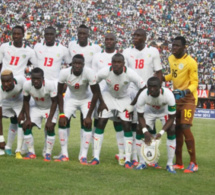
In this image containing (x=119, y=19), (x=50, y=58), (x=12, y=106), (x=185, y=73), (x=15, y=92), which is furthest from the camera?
(x=119, y=19)

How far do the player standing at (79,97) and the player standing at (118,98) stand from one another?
0.18 meters

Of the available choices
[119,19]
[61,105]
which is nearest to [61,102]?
[61,105]

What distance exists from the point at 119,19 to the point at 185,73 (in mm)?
38876

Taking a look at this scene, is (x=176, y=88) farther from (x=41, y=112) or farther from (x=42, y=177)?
(x=42, y=177)

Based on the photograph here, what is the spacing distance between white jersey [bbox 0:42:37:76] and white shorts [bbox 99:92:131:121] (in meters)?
1.94

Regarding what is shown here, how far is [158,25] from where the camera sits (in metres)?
46.1

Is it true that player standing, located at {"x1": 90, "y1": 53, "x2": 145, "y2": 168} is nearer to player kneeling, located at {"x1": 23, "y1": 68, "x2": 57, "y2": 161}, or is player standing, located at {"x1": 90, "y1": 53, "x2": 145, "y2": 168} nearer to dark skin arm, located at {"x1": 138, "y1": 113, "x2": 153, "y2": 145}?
dark skin arm, located at {"x1": 138, "y1": 113, "x2": 153, "y2": 145}

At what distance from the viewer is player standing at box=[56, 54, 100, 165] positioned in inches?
353

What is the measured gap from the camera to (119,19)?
4712 centimetres

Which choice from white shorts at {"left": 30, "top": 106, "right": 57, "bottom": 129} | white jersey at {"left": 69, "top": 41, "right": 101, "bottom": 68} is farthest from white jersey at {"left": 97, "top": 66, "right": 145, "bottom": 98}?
white shorts at {"left": 30, "top": 106, "right": 57, "bottom": 129}

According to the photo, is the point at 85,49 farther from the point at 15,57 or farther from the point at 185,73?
the point at 185,73

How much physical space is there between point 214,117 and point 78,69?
68.3 ft

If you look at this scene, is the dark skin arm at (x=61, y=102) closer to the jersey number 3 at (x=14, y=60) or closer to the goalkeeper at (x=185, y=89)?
the jersey number 3 at (x=14, y=60)

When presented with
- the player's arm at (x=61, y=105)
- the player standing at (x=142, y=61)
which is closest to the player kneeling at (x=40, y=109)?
the player's arm at (x=61, y=105)
